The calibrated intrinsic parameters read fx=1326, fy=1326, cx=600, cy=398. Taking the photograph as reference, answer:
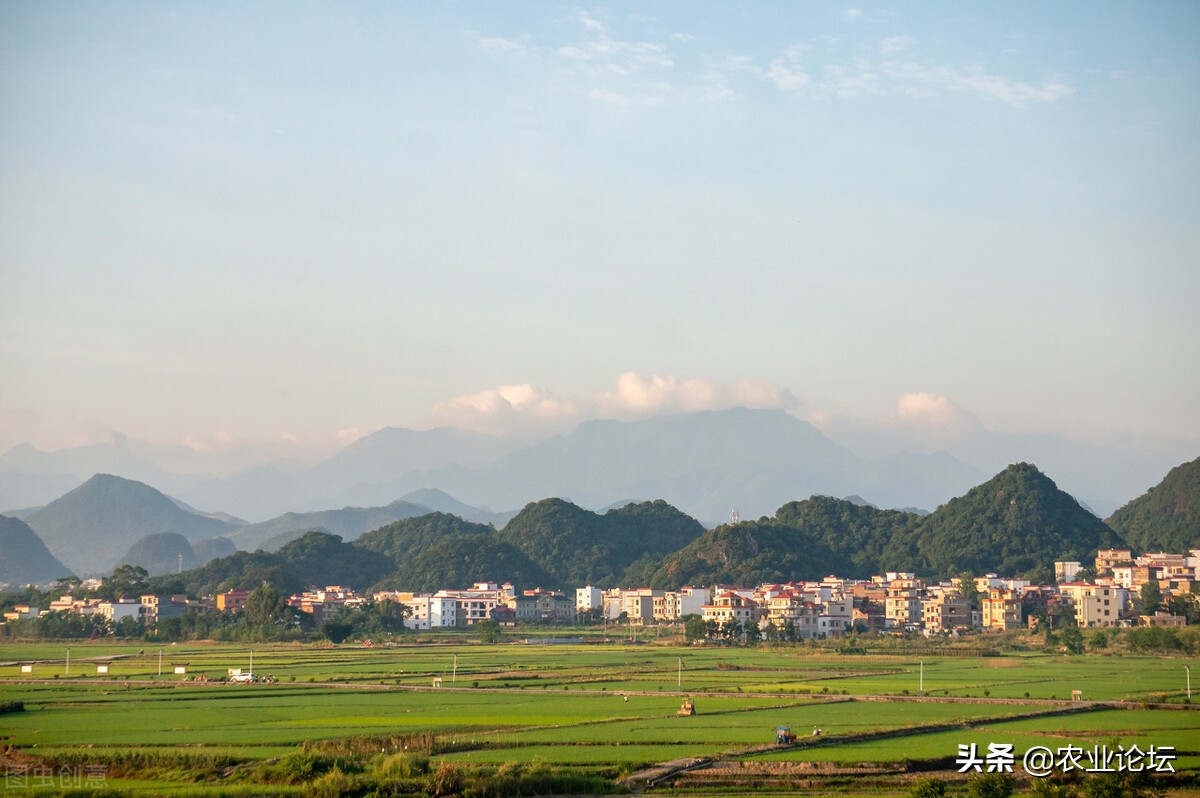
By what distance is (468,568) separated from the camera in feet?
316

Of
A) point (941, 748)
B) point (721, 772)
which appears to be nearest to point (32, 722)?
point (721, 772)

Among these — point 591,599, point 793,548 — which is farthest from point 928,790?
point 793,548

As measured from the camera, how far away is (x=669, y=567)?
300ft

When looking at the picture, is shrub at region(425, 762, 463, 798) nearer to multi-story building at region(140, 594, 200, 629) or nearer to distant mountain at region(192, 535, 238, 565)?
multi-story building at region(140, 594, 200, 629)

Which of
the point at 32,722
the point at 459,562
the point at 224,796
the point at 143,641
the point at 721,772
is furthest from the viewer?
the point at 459,562

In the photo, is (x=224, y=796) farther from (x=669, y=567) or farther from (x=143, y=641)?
(x=669, y=567)

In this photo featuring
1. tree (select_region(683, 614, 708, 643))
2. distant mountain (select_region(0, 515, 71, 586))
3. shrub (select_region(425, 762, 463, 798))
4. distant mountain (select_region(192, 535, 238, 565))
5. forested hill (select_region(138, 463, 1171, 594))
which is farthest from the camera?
distant mountain (select_region(192, 535, 238, 565))

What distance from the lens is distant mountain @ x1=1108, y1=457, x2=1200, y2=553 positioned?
95.8 meters

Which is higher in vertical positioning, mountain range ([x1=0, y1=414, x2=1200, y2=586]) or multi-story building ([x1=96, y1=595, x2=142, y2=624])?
mountain range ([x1=0, y1=414, x2=1200, y2=586])

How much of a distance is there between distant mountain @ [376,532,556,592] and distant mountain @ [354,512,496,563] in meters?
18.9

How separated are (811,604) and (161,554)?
120082mm

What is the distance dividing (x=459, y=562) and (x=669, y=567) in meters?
16.1

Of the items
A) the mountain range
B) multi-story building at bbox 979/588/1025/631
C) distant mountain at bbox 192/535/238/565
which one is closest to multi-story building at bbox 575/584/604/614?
the mountain range

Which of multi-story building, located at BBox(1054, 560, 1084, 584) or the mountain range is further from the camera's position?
the mountain range
